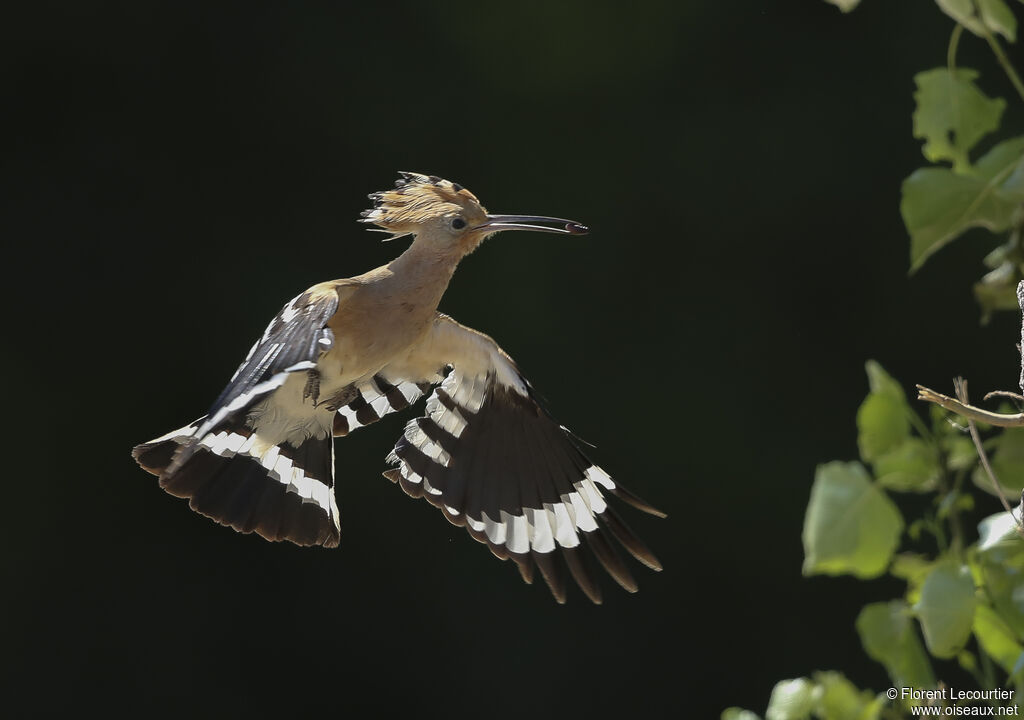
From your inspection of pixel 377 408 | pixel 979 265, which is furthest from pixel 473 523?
pixel 979 265

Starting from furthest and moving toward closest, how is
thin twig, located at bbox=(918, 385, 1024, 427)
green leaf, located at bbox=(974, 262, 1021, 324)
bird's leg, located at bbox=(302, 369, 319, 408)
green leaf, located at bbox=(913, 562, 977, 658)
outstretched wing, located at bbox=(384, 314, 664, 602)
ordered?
outstretched wing, located at bbox=(384, 314, 664, 602) < bird's leg, located at bbox=(302, 369, 319, 408) < green leaf, located at bbox=(974, 262, 1021, 324) < green leaf, located at bbox=(913, 562, 977, 658) < thin twig, located at bbox=(918, 385, 1024, 427)

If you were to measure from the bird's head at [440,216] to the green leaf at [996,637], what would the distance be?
0.54 meters

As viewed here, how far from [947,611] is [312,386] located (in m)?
0.63

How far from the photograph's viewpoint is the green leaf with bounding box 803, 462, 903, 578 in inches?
39.1

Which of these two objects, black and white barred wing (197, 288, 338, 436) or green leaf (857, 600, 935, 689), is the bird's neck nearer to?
black and white barred wing (197, 288, 338, 436)

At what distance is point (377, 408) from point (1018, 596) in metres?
0.72

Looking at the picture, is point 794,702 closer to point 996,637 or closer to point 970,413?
point 996,637

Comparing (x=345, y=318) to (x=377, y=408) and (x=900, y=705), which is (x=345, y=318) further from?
(x=900, y=705)

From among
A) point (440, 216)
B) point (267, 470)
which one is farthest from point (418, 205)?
point (267, 470)

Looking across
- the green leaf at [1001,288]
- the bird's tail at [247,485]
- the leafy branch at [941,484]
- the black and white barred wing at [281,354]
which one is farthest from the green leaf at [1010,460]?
the bird's tail at [247,485]

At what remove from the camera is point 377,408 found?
52.6 inches

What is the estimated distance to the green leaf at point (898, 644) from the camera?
96 cm

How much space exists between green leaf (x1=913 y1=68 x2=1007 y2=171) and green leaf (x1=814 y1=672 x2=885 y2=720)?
1.45 ft

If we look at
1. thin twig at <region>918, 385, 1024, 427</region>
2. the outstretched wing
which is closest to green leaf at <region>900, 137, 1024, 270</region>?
thin twig at <region>918, 385, 1024, 427</region>
